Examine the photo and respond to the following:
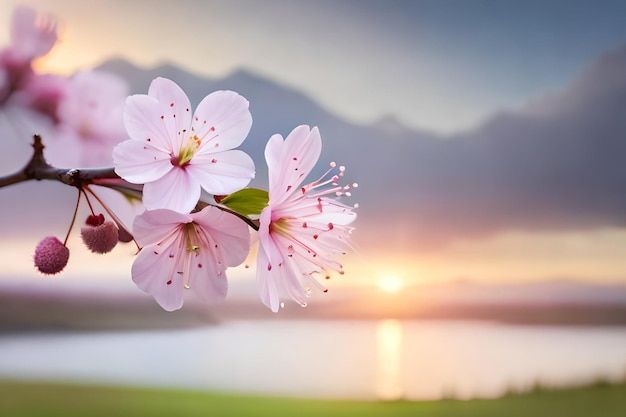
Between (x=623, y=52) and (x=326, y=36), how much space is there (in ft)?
2.40

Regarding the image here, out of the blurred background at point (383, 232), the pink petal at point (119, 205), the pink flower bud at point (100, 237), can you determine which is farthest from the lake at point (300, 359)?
the pink flower bud at point (100, 237)

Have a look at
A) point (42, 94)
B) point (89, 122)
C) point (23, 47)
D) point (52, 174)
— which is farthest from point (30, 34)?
point (52, 174)

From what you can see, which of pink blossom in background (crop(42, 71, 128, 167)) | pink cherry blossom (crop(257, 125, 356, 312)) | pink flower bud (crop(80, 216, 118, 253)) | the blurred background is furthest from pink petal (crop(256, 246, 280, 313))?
the blurred background

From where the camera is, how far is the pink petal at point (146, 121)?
1.48 ft

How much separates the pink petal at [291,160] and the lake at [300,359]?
1373mm

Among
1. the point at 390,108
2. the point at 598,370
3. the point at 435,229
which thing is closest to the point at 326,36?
the point at 390,108

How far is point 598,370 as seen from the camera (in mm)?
1879

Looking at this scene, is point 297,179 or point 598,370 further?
point 598,370

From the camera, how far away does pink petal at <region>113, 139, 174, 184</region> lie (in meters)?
0.43

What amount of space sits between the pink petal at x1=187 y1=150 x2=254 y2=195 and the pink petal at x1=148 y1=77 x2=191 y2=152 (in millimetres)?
20

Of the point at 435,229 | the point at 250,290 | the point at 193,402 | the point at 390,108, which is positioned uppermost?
the point at 390,108

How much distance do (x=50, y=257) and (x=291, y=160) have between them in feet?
0.63

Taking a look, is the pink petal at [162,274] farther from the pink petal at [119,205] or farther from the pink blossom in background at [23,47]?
the pink blossom in background at [23,47]

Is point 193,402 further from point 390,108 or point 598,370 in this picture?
point 598,370
